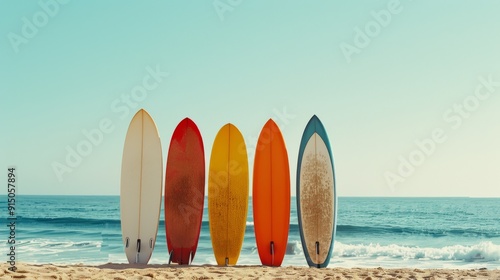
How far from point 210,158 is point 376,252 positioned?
19.2ft

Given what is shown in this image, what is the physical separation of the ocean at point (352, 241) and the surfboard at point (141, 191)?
7.46ft

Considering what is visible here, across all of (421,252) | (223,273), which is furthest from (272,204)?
(421,252)

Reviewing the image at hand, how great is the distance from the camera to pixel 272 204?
5703 millimetres

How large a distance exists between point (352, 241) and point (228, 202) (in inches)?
289

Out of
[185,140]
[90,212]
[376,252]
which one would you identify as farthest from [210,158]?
[90,212]

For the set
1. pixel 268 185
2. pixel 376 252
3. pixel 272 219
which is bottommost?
pixel 376 252

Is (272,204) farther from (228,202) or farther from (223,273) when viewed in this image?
(223,273)

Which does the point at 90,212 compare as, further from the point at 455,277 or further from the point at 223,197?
the point at 455,277

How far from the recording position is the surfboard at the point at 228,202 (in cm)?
566

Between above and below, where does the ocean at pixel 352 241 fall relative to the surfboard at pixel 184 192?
below

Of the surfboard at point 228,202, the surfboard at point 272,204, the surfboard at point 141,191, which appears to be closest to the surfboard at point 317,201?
the surfboard at point 272,204

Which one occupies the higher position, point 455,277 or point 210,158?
point 210,158

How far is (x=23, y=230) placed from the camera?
14.6 m

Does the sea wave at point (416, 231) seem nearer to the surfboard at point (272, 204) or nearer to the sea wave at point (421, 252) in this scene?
the sea wave at point (421, 252)
